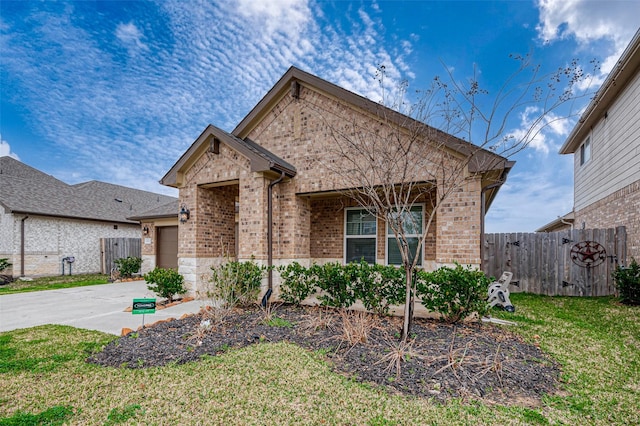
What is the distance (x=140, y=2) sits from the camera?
879 cm

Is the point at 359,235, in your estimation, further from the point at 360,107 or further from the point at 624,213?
the point at 624,213

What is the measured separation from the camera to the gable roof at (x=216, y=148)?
7.58 m

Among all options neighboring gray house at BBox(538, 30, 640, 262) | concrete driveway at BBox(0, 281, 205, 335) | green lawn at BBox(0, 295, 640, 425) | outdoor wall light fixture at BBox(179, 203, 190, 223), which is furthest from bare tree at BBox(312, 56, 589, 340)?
neighboring gray house at BBox(538, 30, 640, 262)

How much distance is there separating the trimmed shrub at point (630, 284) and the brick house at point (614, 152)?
2.54 ft

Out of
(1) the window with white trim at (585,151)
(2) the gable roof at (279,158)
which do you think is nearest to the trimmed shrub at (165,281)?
(2) the gable roof at (279,158)

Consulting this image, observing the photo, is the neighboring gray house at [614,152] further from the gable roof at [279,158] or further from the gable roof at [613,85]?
the gable roof at [279,158]

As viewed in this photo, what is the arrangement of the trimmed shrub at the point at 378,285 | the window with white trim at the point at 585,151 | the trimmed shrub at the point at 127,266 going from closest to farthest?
1. the trimmed shrub at the point at 378,285
2. the window with white trim at the point at 585,151
3. the trimmed shrub at the point at 127,266

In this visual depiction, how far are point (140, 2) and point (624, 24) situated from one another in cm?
1346

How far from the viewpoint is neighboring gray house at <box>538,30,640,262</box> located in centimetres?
864

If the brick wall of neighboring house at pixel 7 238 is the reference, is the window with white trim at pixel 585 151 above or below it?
above

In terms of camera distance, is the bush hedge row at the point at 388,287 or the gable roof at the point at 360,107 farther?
the gable roof at the point at 360,107

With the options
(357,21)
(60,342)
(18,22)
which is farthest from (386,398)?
(18,22)

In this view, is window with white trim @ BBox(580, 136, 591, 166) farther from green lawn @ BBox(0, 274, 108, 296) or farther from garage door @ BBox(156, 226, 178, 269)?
green lawn @ BBox(0, 274, 108, 296)

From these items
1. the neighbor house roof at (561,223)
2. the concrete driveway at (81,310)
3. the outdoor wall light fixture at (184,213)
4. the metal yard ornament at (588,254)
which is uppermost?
the outdoor wall light fixture at (184,213)
